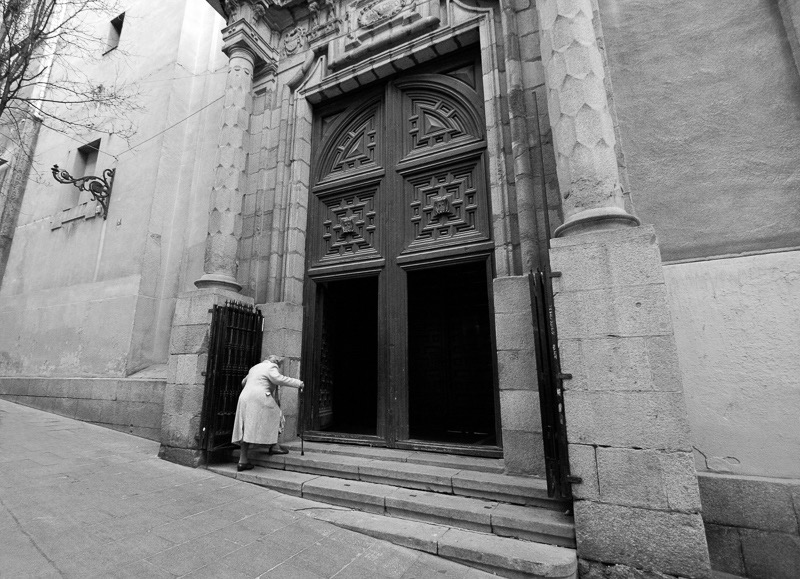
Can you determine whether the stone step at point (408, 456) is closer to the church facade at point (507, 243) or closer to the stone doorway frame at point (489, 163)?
the church facade at point (507, 243)

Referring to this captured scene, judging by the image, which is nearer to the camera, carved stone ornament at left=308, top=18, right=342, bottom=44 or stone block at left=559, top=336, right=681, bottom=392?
stone block at left=559, top=336, right=681, bottom=392

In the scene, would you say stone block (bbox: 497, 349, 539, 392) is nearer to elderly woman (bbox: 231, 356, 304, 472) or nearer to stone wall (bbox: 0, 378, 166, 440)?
elderly woman (bbox: 231, 356, 304, 472)

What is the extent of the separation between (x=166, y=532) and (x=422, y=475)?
2212mm

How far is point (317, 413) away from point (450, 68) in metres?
5.38

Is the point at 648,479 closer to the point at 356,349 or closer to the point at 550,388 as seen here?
the point at 550,388

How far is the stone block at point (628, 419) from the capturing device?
2938 millimetres

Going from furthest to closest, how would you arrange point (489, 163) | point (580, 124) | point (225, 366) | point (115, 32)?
1. point (115, 32)
2. point (225, 366)
3. point (489, 163)
4. point (580, 124)

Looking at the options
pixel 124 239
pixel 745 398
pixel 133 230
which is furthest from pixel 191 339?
pixel 745 398

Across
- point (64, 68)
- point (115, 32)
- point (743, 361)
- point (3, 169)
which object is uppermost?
point (115, 32)

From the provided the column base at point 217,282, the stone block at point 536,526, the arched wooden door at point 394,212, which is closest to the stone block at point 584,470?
the stone block at point 536,526

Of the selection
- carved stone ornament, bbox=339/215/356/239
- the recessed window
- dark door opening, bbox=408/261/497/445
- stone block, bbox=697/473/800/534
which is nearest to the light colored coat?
carved stone ornament, bbox=339/215/356/239

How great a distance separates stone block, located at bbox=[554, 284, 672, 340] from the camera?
10.3ft

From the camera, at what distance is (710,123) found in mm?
4062

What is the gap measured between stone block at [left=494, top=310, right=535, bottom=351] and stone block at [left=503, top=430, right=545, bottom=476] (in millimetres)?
837
